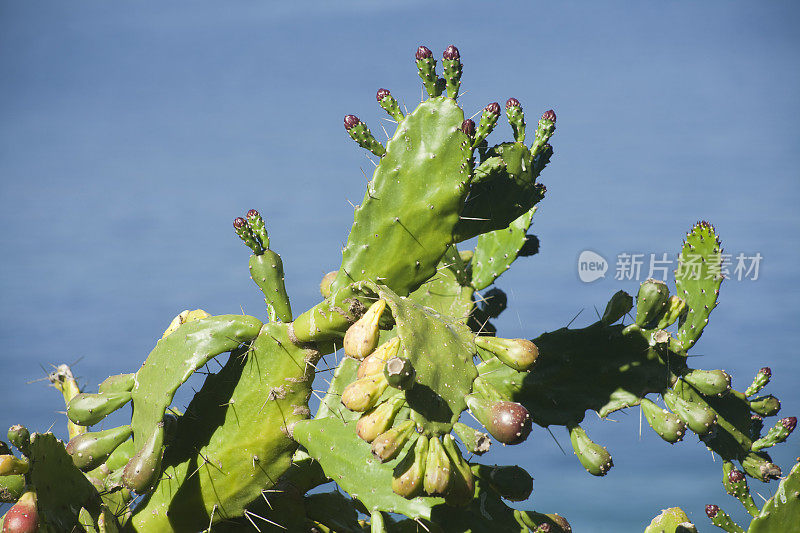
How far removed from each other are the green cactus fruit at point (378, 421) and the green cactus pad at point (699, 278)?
81cm

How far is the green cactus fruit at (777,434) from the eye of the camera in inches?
76.5

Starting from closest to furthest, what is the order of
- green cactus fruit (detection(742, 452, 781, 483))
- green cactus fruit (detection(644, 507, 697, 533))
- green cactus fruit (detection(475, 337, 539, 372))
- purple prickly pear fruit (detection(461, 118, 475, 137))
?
1. green cactus fruit (detection(475, 337, 539, 372))
2. purple prickly pear fruit (detection(461, 118, 475, 137))
3. green cactus fruit (detection(742, 452, 781, 483))
4. green cactus fruit (detection(644, 507, 697, 533))

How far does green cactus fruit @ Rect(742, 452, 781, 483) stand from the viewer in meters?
1.93

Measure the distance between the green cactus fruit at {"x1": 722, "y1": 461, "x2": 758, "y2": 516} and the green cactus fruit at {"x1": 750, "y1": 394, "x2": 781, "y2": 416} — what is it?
142 mm

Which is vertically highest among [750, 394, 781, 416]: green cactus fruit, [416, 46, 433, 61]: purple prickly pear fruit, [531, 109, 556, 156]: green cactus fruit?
[416, 46, 433, 61]: purple prickly pear fruit

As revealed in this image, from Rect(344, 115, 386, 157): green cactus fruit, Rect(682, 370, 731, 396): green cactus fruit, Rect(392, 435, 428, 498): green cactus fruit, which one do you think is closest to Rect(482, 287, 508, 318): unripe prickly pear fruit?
Rect(682, 370, 731, 396): green cactus fruit

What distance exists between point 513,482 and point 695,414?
40 cm

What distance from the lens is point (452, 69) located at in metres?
1.64

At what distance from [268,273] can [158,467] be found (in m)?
0.43

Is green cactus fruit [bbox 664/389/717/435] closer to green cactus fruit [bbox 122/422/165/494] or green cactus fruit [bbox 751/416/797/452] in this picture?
green cactus fruit [bbox 751/416/797/452]

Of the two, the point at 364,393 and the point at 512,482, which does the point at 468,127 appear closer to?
the point at 364,393

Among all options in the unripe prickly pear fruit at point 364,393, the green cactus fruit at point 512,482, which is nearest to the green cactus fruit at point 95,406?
the unripe prickly pear fruit at point 364,393

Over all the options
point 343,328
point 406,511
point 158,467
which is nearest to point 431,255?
point 343,328

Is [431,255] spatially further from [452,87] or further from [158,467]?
[158,467]
